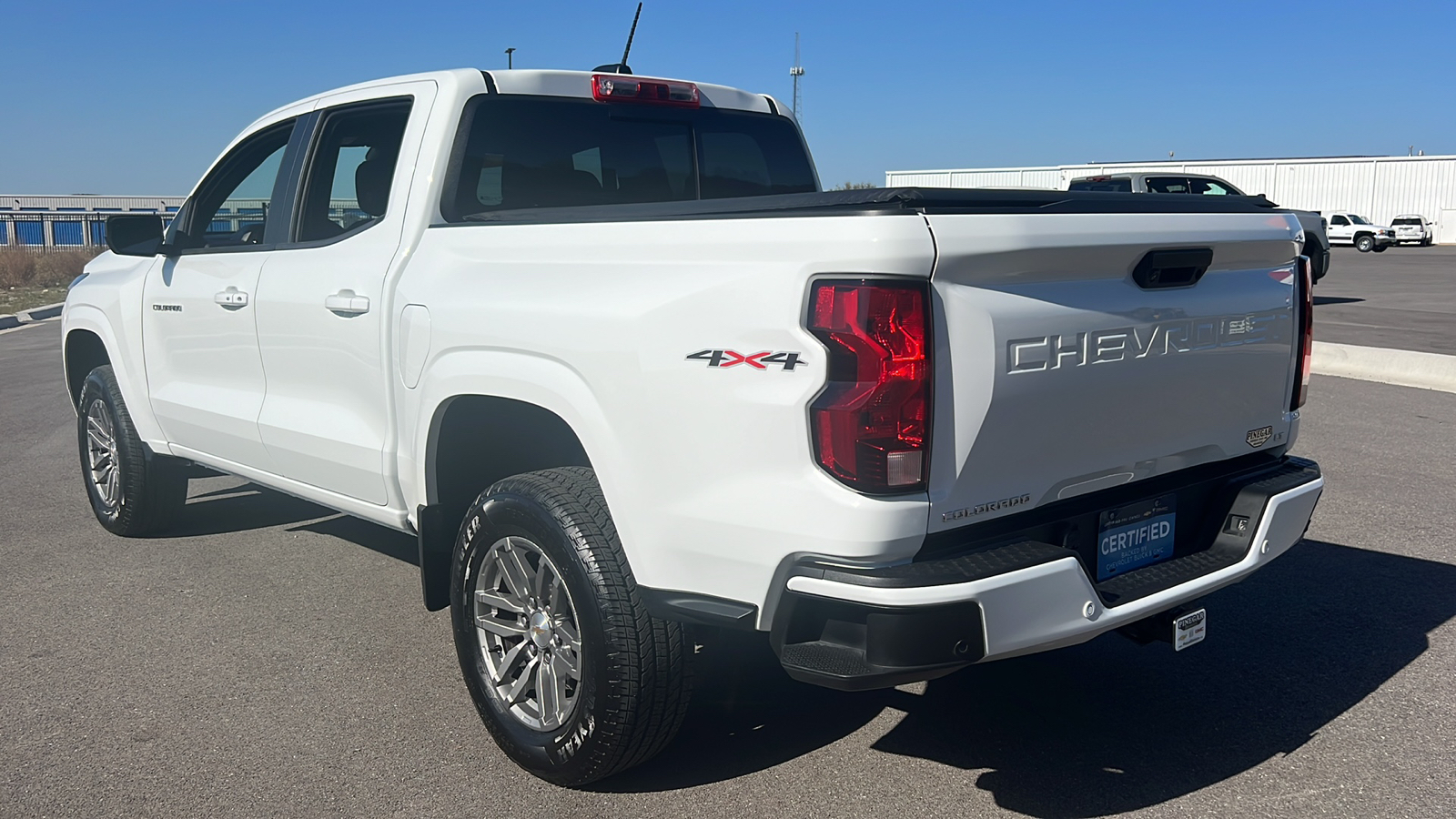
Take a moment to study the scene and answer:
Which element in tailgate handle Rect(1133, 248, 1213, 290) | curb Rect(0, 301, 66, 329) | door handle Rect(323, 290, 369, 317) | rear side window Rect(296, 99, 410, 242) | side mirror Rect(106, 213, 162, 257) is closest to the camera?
tailgate handle Rect(1133, 248, 1213, 290)

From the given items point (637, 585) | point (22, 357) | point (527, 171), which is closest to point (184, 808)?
point (637, 585)

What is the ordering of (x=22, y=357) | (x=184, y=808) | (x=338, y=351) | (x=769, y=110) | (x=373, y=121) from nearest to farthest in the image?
(x=184, y=808) → (x=338, y=351) → (x=373, y=121) → (x=769, y=110) → (x=22, y=357)

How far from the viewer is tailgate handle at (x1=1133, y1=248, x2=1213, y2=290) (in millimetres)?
2955

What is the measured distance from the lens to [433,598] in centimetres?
379

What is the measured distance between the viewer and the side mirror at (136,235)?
5.12 m

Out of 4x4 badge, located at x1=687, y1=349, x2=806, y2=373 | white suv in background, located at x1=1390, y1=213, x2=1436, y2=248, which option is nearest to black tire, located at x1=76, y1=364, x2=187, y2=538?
4x4 badge, located at x1=687, y1=349, x2=806, y2=373

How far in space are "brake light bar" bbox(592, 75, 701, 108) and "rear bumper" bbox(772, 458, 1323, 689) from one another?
93.7 inches

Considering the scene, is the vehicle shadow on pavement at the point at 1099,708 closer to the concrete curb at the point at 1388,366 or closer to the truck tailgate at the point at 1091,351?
the truck tailgate at the point at 1091,351

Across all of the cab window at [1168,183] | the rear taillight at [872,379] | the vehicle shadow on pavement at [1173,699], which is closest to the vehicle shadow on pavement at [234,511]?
the vehicle shadow on pavement at [1173,699]

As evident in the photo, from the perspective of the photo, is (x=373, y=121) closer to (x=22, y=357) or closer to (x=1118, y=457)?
(x=1118, y=457)

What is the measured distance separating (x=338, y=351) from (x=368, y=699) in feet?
3.88

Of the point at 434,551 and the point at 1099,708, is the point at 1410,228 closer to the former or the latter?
the point at 1099,708

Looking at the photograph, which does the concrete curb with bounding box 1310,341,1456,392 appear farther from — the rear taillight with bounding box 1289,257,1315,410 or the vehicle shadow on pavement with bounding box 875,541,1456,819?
the rear taillight with bounding box 1289,257,1315,410

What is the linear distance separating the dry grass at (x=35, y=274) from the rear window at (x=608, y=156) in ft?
77.1
